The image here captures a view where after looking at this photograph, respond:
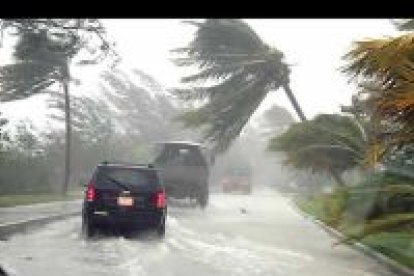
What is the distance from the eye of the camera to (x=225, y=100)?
3262cm

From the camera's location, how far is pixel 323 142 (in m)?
27.1

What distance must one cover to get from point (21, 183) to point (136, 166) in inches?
763

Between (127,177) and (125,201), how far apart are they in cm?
73

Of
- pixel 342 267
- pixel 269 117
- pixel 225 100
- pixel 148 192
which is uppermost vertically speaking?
pixel 269 117

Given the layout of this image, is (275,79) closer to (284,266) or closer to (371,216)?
(371,216)

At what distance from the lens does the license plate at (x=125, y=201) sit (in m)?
20.6

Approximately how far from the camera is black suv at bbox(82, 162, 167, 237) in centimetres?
2050

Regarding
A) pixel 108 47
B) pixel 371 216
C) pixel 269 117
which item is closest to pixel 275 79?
pixel 108 47

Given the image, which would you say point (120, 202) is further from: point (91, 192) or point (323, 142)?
point (323, 142)

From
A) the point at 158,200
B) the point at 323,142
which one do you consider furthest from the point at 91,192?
the point at 323,142

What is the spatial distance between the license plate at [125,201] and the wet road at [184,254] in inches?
30.6

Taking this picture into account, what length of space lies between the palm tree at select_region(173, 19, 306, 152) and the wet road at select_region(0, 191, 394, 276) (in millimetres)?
8752

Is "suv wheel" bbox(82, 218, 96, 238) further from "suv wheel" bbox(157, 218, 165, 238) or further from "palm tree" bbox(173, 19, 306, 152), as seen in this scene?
"palm tree" bbox(173, 19, 306, 152)

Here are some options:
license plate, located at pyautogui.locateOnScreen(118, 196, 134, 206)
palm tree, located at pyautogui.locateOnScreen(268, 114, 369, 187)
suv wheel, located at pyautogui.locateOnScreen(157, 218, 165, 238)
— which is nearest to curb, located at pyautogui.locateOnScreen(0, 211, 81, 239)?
license plate, located at pyautogui.locateOnScreen(118, 196, 134, 206)
